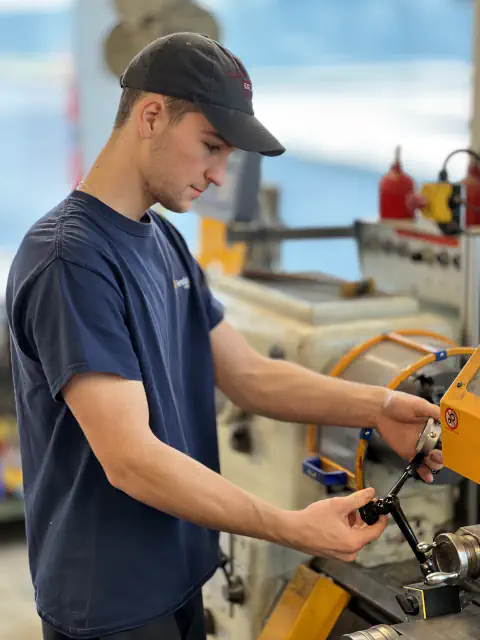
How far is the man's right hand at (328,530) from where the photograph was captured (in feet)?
4.03

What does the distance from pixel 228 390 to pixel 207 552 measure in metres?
0.30

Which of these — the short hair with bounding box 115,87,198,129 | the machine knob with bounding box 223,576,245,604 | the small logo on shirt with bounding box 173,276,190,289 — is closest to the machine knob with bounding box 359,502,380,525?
the small logo on shirt with bounding box 173,276,190,289

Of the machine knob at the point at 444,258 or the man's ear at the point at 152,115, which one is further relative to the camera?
the machine knob at the point at 444,258

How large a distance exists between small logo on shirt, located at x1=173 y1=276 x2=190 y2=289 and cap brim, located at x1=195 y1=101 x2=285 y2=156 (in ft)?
0.99

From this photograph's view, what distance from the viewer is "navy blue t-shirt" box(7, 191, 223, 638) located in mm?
1287

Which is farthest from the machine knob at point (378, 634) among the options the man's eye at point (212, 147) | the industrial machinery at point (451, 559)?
the man's eye at point (212, 147)

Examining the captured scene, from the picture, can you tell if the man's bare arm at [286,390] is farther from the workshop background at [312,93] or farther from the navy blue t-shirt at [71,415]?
the workshop background at [312,93]

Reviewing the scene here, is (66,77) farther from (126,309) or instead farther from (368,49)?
(368,49)

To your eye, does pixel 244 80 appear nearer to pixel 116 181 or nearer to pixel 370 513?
pixel 116 181

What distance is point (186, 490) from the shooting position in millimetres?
1243

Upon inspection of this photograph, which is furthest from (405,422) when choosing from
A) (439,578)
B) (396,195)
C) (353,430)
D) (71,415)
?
(396,195)

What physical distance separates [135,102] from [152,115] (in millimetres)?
48

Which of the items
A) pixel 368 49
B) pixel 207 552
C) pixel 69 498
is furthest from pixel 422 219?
pixel 368 49

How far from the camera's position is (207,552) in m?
1.57
